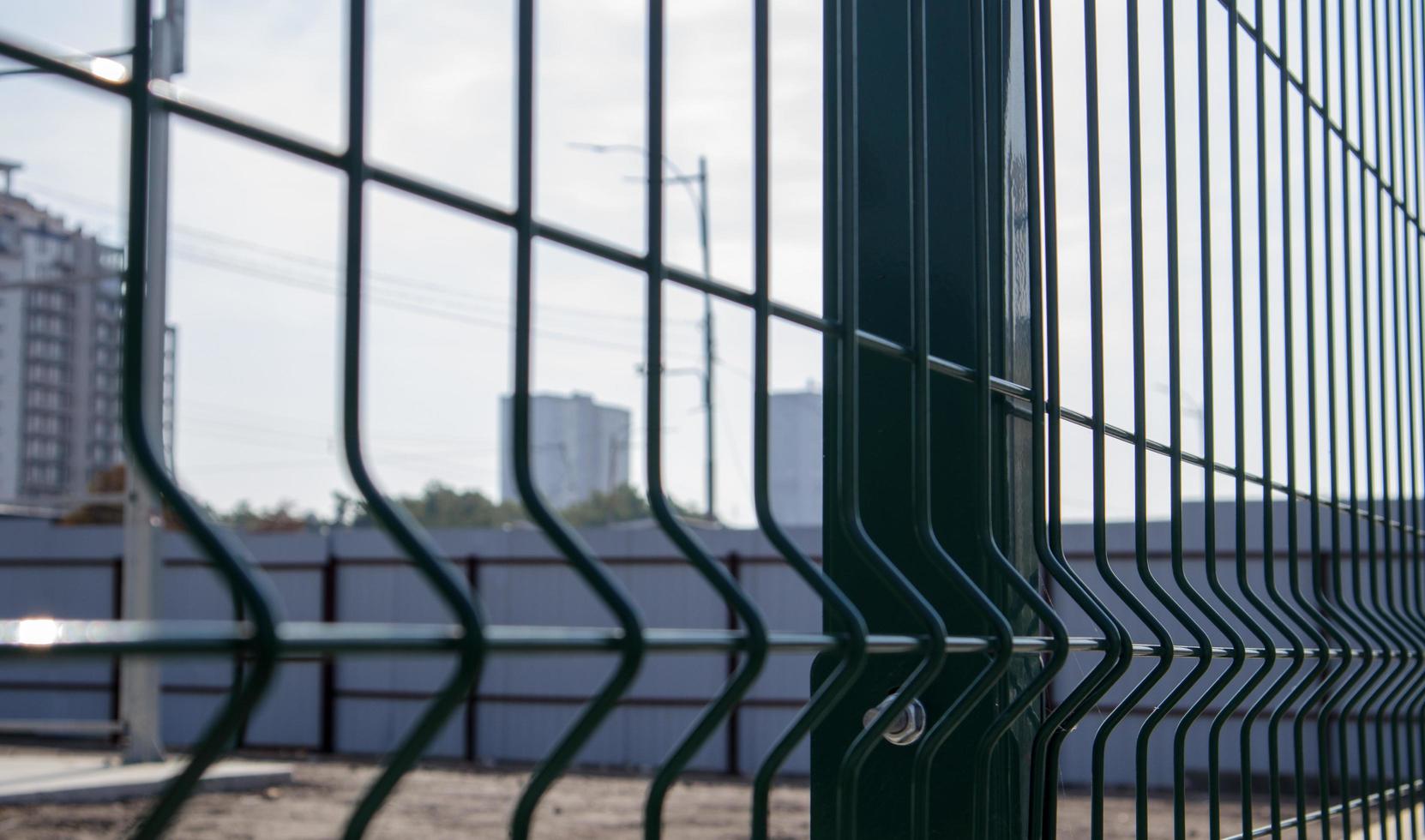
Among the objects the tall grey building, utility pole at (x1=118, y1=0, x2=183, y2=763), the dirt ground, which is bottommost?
the dirt ground

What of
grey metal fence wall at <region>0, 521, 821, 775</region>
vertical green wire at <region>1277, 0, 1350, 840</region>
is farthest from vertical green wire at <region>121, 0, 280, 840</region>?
grey metal fence wall at <region>0, 521, 821, 775</region>

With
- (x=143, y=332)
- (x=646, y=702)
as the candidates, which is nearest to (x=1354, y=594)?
(x=143, y=332)

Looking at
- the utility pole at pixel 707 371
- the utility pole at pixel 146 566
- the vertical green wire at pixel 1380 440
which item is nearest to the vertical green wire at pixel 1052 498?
the vertical green wire at pixel 1380 440

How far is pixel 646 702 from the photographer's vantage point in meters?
13.1

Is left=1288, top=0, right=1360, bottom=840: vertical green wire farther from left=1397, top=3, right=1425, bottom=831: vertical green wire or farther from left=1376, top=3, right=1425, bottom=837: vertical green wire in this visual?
left=1397, top=3, right=1425, bottom=831: vertical green wire

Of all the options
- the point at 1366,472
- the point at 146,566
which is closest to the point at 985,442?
the point at 1366,472

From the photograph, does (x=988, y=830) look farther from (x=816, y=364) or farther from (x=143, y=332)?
(x=143, y=332)

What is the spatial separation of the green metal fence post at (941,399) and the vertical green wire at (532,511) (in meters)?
0.74

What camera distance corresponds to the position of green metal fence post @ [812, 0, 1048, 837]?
1687mm

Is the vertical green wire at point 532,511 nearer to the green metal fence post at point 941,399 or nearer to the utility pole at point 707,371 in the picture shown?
the green metal fence post at point 941,399

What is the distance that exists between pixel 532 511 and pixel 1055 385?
0.98m

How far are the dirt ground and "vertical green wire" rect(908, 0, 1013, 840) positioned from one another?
6.10 m

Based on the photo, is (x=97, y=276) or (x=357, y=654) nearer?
(x=357, y=654)

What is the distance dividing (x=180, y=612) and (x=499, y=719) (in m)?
3.54
